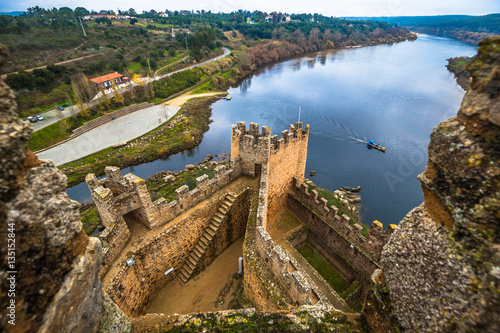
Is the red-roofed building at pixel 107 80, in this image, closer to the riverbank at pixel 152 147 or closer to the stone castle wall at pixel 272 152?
the riverbank at pixel 152 147

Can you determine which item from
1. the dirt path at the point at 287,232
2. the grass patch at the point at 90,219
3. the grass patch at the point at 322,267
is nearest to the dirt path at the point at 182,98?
the grass patch at the point at 90,219

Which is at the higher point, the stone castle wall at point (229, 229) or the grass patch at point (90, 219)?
the stone castle wall at point (229, 229)

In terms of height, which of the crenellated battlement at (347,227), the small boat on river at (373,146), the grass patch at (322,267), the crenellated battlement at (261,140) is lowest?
the small boat on river at (373,146)

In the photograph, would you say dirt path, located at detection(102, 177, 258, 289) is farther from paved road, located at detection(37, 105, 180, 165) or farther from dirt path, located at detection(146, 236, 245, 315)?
paved road, located at detection(37, 105, 180, 165)

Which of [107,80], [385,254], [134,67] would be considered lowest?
[107,80]

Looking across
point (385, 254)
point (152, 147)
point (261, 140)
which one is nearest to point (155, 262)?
point (261, 140)

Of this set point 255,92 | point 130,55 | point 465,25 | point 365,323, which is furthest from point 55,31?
point 465,25

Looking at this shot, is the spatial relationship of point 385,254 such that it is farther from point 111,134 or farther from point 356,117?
point 356,117

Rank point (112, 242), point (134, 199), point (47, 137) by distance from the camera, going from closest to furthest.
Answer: point (112, 242) → point (134, 199) → point (47, 137)

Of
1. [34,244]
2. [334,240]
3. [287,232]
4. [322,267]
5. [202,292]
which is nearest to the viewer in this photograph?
[34,244]
